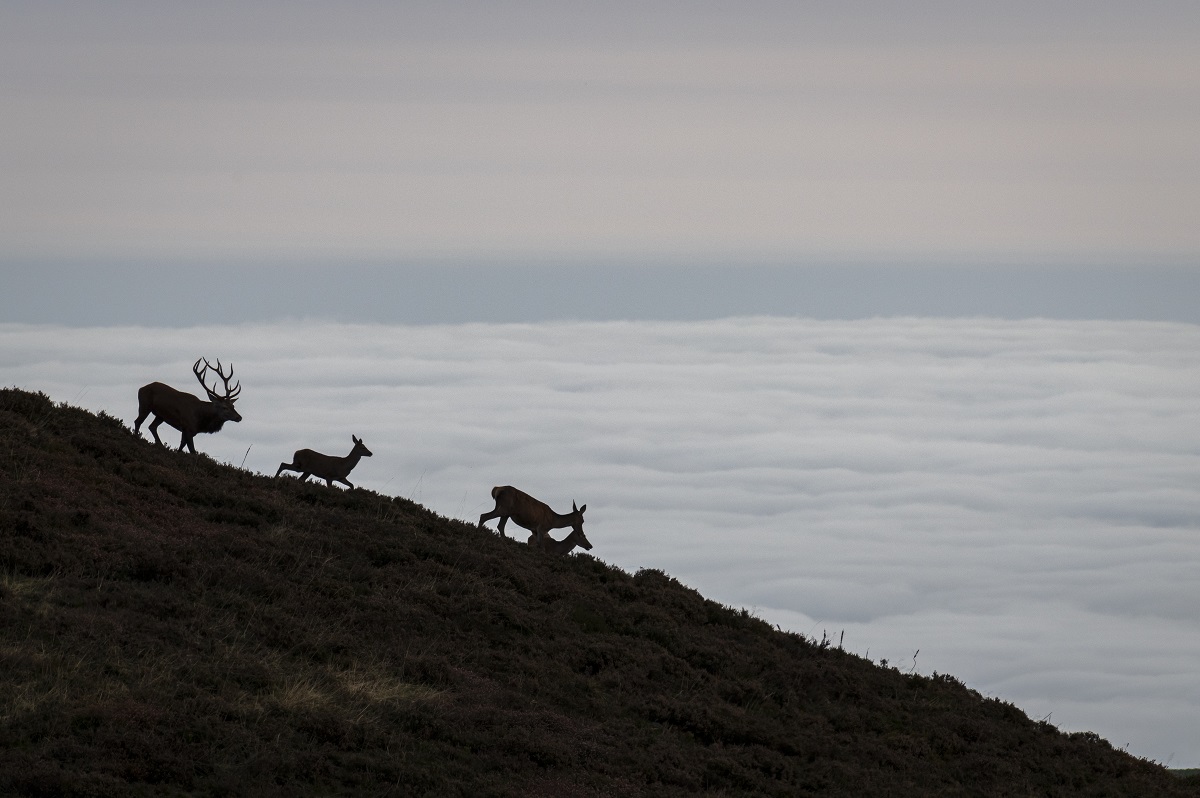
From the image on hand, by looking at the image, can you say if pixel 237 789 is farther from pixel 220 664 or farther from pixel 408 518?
pixel 408 518

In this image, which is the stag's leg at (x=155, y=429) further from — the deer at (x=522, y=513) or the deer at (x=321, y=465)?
the deer at (x=522, y=513)

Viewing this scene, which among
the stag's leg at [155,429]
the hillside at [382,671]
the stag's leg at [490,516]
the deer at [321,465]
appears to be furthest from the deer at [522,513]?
the stag's leg at [155,429]

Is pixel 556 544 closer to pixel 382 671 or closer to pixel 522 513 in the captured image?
pixel 522 513

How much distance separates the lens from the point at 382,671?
15820mm

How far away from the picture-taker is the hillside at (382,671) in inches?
502

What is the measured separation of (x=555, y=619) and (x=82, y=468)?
8347mm

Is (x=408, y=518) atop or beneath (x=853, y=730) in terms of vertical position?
atop

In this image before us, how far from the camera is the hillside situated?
41.9 ft

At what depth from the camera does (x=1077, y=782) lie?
18156 mm

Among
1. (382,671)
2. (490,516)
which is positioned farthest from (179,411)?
(382,671)

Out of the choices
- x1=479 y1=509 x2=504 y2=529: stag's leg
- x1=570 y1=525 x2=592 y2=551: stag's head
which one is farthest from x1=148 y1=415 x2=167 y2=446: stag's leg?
x1=570 y1=525 x2=592 y2=551: stag's head

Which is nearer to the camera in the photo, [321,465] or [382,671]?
[382,671]

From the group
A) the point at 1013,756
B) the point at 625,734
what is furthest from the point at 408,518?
the point at 1013,756

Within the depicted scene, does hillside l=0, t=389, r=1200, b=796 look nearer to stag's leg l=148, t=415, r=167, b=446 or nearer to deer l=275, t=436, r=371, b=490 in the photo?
stag's leg l=148, t=415, r=167, b=446
